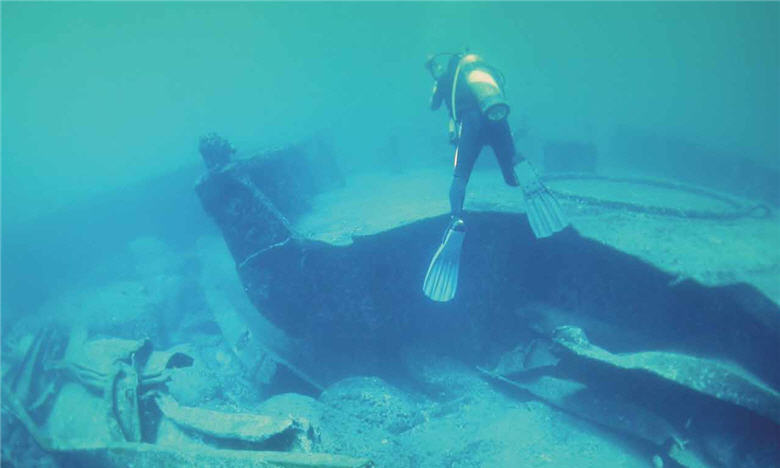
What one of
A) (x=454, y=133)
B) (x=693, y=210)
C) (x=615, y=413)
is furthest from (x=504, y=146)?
(x=693, y=210)

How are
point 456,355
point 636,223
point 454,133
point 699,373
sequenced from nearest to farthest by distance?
point 699,373, point 454,133, point 636,223, point 456,355

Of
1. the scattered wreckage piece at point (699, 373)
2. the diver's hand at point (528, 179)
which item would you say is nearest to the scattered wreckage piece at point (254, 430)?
the scattered wreckage piece at point (699, 373)

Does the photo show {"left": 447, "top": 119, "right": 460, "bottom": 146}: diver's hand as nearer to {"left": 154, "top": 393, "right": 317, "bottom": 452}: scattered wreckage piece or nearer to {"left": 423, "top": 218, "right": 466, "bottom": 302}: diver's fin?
{"left": 423, "top": 218, "right": 466, "bottom": 302}: diver's fin

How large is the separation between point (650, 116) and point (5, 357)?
37.3 m

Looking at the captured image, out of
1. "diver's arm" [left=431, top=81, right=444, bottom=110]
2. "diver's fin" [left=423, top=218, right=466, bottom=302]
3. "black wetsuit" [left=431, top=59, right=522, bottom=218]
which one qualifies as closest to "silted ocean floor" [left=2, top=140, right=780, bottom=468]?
"black wetsuit" [left=431, top=59, right=522, bottom=218]

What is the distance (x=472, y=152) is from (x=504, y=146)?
1.18 ft

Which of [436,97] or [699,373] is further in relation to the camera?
[436,97]

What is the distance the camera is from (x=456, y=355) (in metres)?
5.08

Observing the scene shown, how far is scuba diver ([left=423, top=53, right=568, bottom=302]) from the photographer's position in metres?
3.87

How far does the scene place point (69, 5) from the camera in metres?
46.4

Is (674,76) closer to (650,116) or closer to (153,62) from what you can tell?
(650,116)

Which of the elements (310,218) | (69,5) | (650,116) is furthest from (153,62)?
(310,218)

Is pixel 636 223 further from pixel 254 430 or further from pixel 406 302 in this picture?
pixel 254 430

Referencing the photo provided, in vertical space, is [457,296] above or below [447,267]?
below
